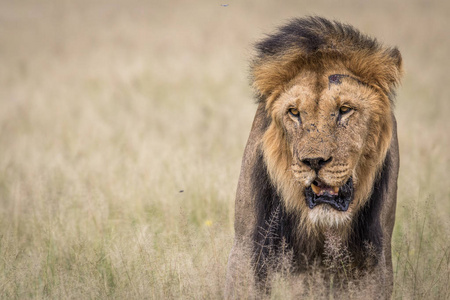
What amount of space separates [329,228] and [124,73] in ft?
38.5

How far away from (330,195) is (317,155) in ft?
0.85

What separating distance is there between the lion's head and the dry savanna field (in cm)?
58

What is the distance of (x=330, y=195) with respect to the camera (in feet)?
11.5

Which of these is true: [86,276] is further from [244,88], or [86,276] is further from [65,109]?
[244,88]

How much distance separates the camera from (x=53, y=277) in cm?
477

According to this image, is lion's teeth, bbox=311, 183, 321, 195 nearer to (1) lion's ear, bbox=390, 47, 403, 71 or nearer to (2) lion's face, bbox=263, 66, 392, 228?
(2) lion's face, bbox=263, 66, 392, 228

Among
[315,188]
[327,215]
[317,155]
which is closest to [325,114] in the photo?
[317,155]

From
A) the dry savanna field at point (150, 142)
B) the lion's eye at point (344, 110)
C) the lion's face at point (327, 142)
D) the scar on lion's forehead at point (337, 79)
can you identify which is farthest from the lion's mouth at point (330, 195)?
the dry savanna field at point (150, 142)

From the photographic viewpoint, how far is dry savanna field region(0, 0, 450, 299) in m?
4.68

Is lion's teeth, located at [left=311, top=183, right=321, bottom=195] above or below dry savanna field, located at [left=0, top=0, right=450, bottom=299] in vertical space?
above

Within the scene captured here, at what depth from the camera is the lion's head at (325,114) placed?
11.4 feet

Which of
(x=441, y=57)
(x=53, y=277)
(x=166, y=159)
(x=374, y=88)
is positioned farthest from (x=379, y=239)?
(x=441, y=57)

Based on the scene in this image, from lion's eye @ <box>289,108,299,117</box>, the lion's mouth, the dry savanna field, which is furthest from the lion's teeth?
the dry savanna field

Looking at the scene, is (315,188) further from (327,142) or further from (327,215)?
(327,142)
